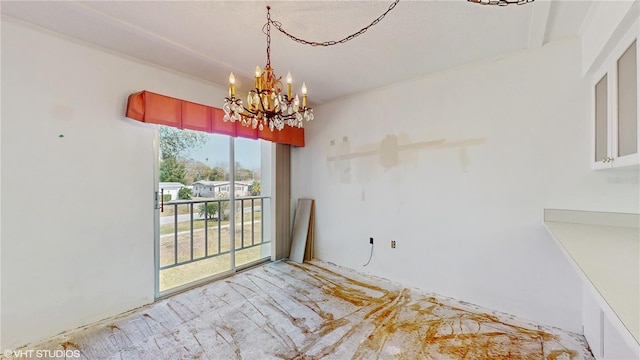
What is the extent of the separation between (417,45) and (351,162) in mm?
1670

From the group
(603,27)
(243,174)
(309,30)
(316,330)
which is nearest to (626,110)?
(603,27)

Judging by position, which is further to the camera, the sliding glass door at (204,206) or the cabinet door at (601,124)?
the sliding glass door at (204,206)

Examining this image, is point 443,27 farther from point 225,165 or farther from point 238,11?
point 225,165

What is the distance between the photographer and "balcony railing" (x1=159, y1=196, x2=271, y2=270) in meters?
2.99

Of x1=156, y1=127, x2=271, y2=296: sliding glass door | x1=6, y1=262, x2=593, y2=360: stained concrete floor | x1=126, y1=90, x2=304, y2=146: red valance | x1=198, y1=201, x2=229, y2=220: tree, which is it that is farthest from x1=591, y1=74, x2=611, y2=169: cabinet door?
x1=198, y1=201, x2=229, y2=220: tree

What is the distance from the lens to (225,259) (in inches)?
138

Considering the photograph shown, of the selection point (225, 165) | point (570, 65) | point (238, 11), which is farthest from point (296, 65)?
point (570, 65)

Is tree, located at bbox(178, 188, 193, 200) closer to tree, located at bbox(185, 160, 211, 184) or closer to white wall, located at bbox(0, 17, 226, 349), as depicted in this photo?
tree, located at bbox(185, 160, 211, 184)

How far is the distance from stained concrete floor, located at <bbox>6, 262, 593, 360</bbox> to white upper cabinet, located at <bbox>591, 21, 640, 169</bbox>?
1477mm

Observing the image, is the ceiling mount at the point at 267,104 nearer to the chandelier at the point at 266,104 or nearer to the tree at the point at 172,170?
the chandelier at the point at 266,104

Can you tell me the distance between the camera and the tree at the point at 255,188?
12.6ft

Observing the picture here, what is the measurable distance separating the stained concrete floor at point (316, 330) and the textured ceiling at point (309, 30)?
2.47m

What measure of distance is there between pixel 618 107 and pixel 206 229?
394cm

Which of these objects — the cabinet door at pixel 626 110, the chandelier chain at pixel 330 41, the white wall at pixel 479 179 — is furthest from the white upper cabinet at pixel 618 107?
the chandelier chain at pixel 330 41
